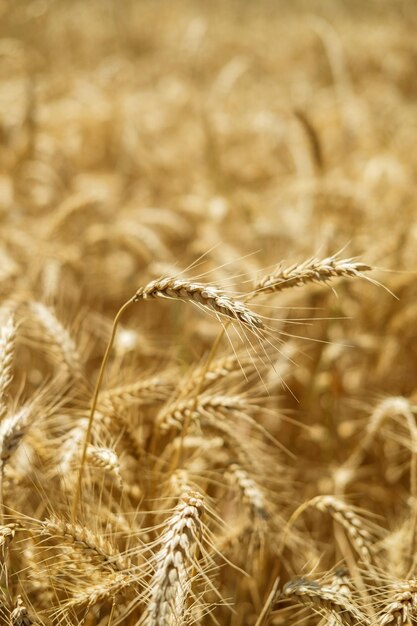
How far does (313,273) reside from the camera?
1.15 metres

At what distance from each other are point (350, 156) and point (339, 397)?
2.89 meters

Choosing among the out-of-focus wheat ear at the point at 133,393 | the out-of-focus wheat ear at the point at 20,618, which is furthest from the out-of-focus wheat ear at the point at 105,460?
the out-of-focus wheat ear at the point at 20,618

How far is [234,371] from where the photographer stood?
59.9 inches

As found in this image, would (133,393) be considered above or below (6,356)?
below

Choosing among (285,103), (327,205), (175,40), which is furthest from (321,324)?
(175,40)

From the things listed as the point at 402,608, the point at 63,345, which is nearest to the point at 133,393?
the point at 63,345

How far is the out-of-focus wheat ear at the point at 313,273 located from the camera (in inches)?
43.3

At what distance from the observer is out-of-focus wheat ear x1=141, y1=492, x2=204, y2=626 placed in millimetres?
830

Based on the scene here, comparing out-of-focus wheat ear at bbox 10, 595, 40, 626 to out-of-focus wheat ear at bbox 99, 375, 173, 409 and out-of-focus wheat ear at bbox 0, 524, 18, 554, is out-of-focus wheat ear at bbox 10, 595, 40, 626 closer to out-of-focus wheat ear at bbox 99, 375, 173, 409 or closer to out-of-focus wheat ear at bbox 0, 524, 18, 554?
out-of-focus wheat ear at bbox 0, 524, 18, 554

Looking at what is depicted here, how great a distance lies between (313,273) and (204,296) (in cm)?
26

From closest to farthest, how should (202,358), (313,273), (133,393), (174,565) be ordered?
1. (174,565)
2. (313,273)
3. (133,393)
4. (202,358)

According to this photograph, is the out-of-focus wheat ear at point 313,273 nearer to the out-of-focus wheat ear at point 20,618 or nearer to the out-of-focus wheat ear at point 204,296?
the out-of-focus wheat ear at point 204,296

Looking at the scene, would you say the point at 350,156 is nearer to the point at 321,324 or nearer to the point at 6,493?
the point at 321,324

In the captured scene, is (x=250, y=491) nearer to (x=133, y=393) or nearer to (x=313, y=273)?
(x=133, y=393)
